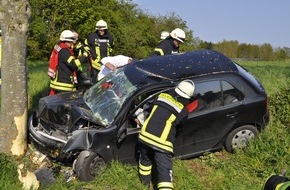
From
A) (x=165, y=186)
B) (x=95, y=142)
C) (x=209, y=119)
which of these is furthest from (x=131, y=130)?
(x=209, y=119)

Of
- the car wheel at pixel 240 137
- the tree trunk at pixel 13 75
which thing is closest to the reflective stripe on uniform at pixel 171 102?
the car wheel at pixel 240 137

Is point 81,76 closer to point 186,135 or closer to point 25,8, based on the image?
point 25,8

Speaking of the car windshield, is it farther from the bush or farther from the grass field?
the bush

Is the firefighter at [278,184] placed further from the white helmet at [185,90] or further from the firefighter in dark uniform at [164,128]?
the white helmet at [185,90]

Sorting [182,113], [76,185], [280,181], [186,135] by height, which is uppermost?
[280,181]

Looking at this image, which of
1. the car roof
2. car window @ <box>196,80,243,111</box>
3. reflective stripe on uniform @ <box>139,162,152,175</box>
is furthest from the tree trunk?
car window @ <box>196,80,243,111</box>

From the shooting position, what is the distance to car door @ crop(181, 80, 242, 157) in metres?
6.16

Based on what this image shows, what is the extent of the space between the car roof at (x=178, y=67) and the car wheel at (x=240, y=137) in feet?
3.01

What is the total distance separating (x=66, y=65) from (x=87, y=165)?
2.71 m

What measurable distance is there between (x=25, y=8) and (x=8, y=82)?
111 cm

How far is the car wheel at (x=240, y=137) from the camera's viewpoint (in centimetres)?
650

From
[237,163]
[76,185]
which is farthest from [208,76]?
[76,185]

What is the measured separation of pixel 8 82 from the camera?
6340mm

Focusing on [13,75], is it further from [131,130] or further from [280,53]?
[280,53]
